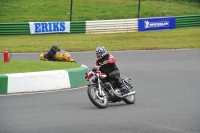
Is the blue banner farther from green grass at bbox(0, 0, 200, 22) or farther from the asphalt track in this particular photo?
the asphalt track

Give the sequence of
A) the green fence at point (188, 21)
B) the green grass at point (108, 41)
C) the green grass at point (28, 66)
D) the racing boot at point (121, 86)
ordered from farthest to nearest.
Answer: the green fence at point (188, 21), the green grass at point (108, 41), the green grass at point (28, 66), the racing boot at point (121, 86)

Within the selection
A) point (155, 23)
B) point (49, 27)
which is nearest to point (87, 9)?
point (155, 23)

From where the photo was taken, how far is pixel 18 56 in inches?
973

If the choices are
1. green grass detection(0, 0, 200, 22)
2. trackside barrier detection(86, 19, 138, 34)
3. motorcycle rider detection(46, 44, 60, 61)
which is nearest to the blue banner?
trackside barrier detection(86, 19, 138, 34)

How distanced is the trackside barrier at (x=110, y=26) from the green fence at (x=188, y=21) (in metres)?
3.31

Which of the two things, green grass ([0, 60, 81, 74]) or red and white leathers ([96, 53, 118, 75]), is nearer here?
red and white leathers ([96, 53, 118, 75])

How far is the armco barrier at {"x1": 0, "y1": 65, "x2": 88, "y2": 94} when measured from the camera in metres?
13.6

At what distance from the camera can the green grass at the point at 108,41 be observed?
27.9 metres

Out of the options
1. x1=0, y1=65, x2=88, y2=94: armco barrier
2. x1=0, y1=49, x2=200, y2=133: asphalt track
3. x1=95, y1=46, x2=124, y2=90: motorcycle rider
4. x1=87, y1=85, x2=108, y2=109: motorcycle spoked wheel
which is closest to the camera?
x1=0, y1=49, x2=200, y2=133: asphalt track

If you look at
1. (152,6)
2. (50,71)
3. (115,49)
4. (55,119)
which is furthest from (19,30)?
(55,119)

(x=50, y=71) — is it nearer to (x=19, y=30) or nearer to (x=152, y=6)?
(x=19, y=30)

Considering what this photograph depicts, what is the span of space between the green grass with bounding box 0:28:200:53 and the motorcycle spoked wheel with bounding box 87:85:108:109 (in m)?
15.0

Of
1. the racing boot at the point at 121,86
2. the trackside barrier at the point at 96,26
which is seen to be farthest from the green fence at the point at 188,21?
the racing boot at the point at 121,86

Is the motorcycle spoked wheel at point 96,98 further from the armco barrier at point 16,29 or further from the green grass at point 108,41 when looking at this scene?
the armco barrier at point 16,29
